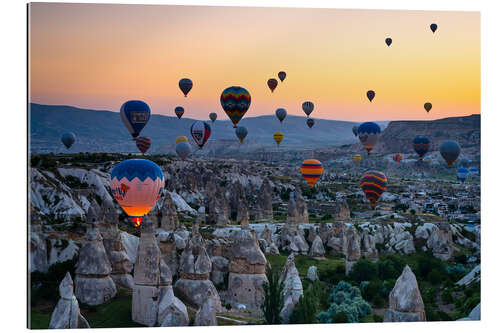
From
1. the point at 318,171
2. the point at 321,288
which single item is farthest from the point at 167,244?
the point at 318,171

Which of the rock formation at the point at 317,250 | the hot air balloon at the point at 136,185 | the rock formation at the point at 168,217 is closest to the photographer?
the hot air balloon at the point at 136,185

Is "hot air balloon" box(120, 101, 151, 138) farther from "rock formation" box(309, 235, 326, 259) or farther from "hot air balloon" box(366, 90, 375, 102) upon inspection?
"rock formation" box(309, 235, 326, 259)

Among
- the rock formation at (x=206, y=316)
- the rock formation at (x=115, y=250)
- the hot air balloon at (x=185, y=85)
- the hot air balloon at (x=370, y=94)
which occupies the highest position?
the hot air balloon at (x=185, y=85)

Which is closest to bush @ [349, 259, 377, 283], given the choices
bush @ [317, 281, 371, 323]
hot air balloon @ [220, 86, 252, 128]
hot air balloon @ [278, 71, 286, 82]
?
bush @ [317, 281, 371, 323]

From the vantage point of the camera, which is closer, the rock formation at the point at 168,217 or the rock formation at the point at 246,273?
the rock formation at the point at 246,273

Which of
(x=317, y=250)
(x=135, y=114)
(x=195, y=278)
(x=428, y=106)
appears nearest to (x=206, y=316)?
(x=195, y=278)

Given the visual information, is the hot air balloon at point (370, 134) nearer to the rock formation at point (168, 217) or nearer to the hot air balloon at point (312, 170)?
the hot air balloon at point (312, 170)

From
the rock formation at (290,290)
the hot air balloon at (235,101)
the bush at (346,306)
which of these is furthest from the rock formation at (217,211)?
the rock formation at (290,290)

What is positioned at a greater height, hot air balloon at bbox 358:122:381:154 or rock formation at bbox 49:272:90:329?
hot air balloon at bbox 358:122:381:154
